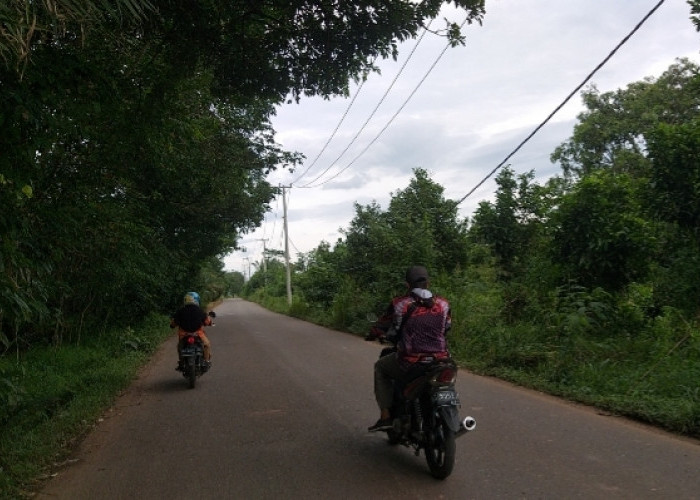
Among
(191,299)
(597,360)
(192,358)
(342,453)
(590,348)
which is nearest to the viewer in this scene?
(342,453)

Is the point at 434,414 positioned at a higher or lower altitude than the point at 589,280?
lower

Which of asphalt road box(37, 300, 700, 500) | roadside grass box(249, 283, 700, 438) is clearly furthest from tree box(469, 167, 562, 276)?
asphalt road box(37, 300, 700, 500)

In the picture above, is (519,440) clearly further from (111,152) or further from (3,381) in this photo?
(111,152)

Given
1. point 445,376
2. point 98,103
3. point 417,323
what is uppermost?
point 98,103

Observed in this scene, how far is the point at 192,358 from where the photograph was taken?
30.5 ft

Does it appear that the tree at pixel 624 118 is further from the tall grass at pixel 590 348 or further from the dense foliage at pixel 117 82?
the dense foliage at pixel 117 82

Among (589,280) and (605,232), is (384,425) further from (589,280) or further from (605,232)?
(589,280)

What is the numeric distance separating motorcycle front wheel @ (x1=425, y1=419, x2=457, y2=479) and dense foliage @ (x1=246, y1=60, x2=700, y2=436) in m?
2.90

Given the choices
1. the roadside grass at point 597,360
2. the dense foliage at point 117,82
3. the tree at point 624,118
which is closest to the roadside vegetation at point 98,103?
the dense foliage at point 117,82

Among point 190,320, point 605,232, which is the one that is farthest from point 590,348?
point 190,320

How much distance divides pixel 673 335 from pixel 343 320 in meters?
13.0

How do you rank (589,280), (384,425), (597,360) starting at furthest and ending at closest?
(589,280), (597,360), (384,425)

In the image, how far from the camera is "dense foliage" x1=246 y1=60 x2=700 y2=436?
25.6 ft

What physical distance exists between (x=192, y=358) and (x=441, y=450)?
5.90m
